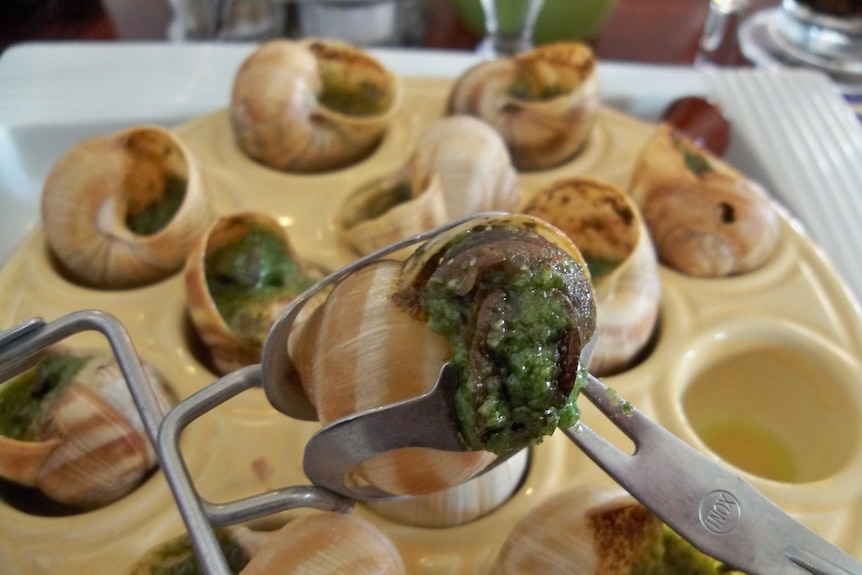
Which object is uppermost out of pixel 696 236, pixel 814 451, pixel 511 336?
pixel 511 336

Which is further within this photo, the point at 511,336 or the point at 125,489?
the point at 125,489

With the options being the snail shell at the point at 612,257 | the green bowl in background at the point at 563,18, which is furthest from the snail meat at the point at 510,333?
the green bowl in background at the point at 563,18

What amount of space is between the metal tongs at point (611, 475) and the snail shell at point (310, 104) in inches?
15.4

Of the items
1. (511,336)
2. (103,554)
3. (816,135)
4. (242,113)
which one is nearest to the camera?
(511,336)

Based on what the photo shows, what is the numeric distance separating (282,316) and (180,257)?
31 cm

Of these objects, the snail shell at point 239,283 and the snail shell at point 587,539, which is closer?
the snail shell at point 587,539

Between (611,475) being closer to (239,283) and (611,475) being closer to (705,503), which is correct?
(705,503)

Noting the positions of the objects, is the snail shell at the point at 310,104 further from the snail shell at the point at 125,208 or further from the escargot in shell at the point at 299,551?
the escargot in shell at the point at 299,551

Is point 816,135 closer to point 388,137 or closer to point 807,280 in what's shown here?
point 807,280

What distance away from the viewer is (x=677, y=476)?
1.30 feet

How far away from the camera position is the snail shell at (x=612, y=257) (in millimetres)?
607

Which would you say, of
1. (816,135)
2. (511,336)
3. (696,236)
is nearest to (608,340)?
(696,236)

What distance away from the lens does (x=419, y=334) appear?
0.36 m

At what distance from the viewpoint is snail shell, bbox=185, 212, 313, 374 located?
0.58 m
